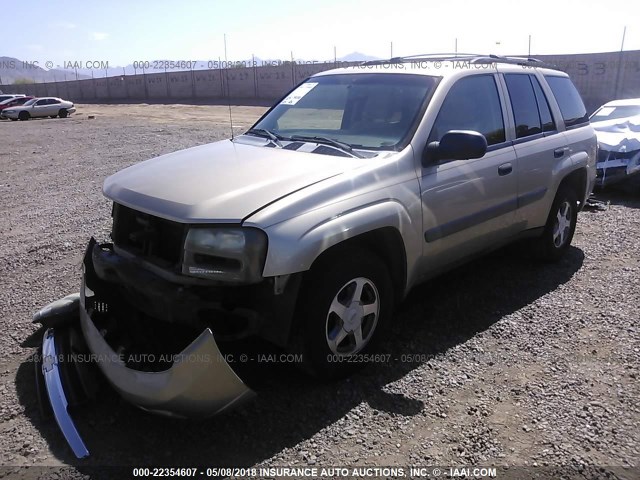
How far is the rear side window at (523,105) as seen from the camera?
4559 millimetres

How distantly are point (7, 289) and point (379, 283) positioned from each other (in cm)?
346

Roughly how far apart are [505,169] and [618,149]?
5.39 meters

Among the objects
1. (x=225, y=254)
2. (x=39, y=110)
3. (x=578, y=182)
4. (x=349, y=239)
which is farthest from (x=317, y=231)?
(x=39, y=110)

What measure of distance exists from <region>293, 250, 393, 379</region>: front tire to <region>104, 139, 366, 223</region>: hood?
0.50 m

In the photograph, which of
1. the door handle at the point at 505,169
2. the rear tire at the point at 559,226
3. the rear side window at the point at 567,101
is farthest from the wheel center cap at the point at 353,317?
the rear side window at the point at 567,101

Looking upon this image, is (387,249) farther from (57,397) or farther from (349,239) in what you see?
(57,397)

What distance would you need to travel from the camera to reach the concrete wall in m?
25.8

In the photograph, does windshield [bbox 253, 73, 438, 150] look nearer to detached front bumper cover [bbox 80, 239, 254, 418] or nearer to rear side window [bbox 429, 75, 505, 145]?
rear side window [bbox 429, 75, 505, 145]

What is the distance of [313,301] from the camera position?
2.96m

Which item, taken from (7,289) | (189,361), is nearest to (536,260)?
(189,361)

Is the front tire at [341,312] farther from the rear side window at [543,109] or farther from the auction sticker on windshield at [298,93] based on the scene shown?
the rear side window at [543,109]

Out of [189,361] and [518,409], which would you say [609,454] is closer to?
[518,409]

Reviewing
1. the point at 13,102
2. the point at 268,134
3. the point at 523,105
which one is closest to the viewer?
the point at 268,134

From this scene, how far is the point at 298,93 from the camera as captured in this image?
4543mm
